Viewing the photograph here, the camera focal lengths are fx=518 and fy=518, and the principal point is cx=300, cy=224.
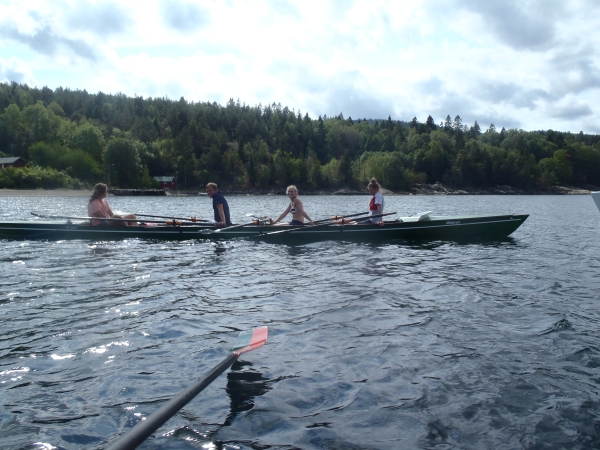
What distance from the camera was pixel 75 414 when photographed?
16.8 ft

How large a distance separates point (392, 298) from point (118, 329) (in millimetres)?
4970

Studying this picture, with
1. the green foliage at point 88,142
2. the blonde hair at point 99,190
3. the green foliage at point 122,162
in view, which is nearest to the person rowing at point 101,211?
the blonde hair at point 99,190

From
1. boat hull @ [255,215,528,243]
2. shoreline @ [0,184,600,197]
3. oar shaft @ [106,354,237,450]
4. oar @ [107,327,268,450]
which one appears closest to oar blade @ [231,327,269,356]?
oar @ [107,327,268,450]

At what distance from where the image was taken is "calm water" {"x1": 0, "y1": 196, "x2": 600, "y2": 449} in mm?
4918

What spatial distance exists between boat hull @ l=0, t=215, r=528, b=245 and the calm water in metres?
4.75

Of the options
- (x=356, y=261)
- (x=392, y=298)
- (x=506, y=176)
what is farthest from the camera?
(x=506, y=176)

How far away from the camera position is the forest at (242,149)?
353 ft

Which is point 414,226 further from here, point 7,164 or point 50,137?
point 50,137

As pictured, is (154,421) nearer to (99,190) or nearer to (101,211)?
(99,190)

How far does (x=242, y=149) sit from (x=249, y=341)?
A: 12772cm

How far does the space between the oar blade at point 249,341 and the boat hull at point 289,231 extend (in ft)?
36.8

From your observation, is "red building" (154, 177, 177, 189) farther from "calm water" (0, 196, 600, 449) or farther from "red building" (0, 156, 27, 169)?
"calm water" (0, 196, 600, 449)

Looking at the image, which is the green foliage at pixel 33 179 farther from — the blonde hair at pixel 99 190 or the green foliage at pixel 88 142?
the blonde hair at pixel 99 190

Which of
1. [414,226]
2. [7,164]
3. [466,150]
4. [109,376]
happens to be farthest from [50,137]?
[109,376]
